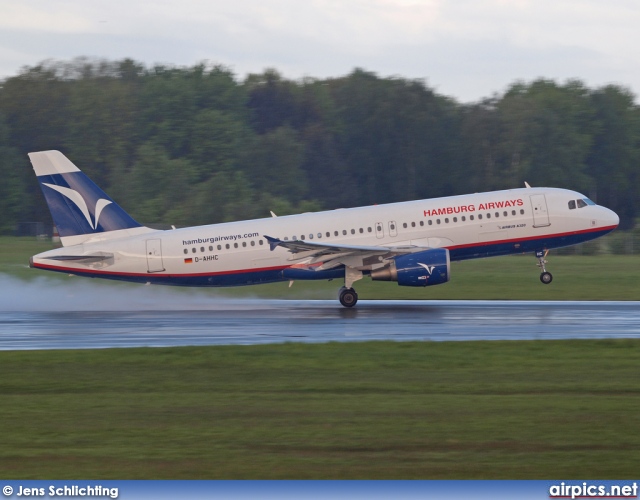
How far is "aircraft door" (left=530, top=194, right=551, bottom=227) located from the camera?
1280 inches

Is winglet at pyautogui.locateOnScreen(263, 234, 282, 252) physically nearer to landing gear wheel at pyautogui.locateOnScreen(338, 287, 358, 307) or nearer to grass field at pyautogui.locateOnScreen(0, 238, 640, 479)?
landing gear wheel at pyautogui.locateOnScreen(338, 287, 358, 307)

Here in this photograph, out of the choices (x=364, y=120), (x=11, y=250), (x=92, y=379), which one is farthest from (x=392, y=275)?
(x=364, y=120)

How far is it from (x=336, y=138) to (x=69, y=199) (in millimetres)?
70838

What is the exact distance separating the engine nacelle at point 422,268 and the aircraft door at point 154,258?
799 cm

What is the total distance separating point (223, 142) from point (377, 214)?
6002 cm

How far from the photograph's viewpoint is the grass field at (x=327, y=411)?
11.8 metres

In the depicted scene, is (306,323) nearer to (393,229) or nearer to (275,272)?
(275,272)

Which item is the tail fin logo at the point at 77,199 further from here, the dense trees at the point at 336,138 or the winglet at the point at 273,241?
the dense trees at the point at 336,138

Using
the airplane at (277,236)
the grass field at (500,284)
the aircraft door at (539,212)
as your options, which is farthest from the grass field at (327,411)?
the grass field at (500,284)

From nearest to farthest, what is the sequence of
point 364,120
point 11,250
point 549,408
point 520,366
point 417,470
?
1. point 417,470
2. point 549,408
3. point 520,366
4. point 11,250
5. point 364,120

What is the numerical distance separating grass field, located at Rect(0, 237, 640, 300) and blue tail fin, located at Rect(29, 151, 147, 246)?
6700 mm

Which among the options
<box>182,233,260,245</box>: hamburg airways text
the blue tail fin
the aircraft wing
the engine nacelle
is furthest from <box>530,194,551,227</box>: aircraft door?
the blue tail fin

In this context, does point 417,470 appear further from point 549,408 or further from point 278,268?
point 278,268

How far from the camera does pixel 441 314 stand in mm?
28797
